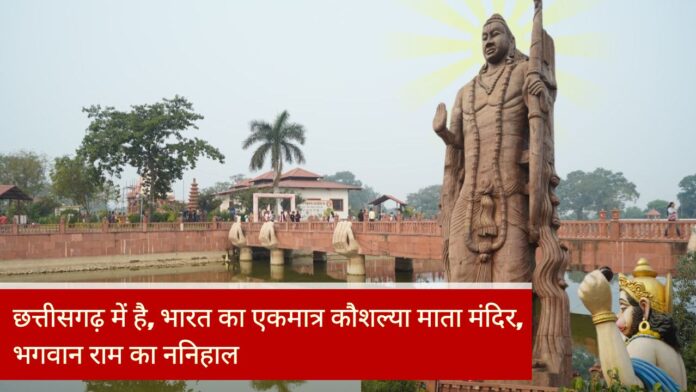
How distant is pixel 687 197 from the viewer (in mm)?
61625

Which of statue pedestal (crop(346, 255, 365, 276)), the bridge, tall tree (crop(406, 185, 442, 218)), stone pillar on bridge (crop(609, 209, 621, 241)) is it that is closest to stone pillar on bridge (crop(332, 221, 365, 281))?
statue pedestal (crop(346, 255, 365, 276))

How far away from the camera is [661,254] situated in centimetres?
1284

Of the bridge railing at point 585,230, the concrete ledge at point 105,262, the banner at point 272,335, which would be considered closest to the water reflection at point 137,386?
the banner at point 272,335

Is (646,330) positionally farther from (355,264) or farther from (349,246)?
(355,264)

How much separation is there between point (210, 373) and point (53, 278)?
2028 cm

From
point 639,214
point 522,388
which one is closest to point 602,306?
point 522,388

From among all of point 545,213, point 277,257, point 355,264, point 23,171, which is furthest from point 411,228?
point 23,171

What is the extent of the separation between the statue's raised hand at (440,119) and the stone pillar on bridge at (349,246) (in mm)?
15130

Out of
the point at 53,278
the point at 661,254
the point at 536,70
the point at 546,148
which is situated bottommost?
the point at 53,278

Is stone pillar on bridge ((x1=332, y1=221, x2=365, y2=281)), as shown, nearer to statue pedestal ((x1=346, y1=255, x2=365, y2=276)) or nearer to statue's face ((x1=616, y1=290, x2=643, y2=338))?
statue pedestal ((x1=346, y1=255, x2=365, y2=276))

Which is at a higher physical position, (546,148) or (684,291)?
(546,148)

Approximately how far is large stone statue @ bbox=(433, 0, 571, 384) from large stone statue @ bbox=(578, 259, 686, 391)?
1.93 m

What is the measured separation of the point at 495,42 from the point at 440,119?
1034 mm

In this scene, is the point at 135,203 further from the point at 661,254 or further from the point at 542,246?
the point at 542,246
